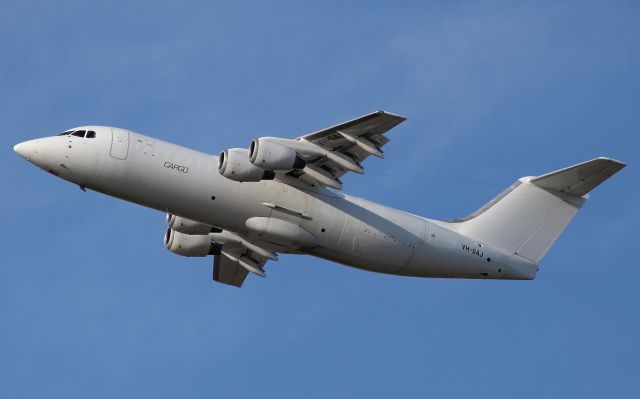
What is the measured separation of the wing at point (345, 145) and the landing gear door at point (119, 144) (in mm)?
4439

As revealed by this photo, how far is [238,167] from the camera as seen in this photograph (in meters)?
29.4

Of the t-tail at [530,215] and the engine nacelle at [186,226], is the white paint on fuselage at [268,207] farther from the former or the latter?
the engine nacelle at [186,226]

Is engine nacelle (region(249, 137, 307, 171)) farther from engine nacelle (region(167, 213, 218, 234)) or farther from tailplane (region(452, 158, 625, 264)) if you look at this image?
tailplane (region(452, 158, 625, 264))

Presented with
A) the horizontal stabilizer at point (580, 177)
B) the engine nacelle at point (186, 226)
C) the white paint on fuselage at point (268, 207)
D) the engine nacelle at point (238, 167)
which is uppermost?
the horizontal stabilizer at point (580, 177)

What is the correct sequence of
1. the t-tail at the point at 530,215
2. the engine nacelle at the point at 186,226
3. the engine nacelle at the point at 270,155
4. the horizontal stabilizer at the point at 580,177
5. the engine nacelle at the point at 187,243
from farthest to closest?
the engine nacelle at the point at 187,243
the t-tail at the point at 530,215
the engine nacelle at the point at 186,226
the horizontal stabilizer at the point at 580,177
the engine nacelle at the point at 270,155

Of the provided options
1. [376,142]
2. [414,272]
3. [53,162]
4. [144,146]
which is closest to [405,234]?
[414,272]

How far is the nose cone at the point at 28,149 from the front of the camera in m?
29.6

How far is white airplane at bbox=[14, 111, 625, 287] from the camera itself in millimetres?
29562

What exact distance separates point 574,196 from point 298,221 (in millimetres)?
8613

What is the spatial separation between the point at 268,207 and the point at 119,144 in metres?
4.21

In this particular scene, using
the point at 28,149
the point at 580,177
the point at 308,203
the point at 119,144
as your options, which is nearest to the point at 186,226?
the point at 308,203

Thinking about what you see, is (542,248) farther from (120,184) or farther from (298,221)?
(120,184)

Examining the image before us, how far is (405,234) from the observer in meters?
32.2

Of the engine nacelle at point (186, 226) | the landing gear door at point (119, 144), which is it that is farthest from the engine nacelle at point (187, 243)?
the landing gear door at point (119, 144)
